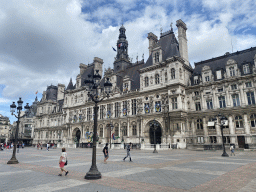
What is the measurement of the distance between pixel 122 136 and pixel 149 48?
24.3 m

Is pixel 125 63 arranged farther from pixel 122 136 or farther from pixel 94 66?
pixel 122 136

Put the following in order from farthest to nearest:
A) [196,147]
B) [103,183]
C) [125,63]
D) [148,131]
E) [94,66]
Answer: [94,66]
[125,63]
[148,131]
[196,147]
[103,183]

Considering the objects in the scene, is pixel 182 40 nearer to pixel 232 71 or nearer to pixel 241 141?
pixel 232 71

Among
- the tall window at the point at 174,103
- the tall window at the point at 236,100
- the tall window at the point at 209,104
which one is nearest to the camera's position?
the tall window at the point at 236,100

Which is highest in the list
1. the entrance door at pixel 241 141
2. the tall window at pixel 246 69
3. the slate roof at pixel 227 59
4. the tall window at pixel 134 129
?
the slate roof at pixel 227 59

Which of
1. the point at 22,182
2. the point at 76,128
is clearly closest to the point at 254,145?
the point at 22,182

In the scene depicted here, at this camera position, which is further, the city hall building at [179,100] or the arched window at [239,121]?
the city hall building at [179,100]

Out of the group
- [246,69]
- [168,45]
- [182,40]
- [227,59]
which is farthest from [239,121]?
[168,45]

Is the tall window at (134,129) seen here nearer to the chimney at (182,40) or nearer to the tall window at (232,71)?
the chimney at (182,40)

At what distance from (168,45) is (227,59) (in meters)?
12.9

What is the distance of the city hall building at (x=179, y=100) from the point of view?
32188mm

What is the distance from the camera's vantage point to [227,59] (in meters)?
36.7

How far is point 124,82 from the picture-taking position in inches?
A: 1877

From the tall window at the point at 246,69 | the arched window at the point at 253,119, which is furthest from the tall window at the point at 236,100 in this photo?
the tall window at the point at 246,69
